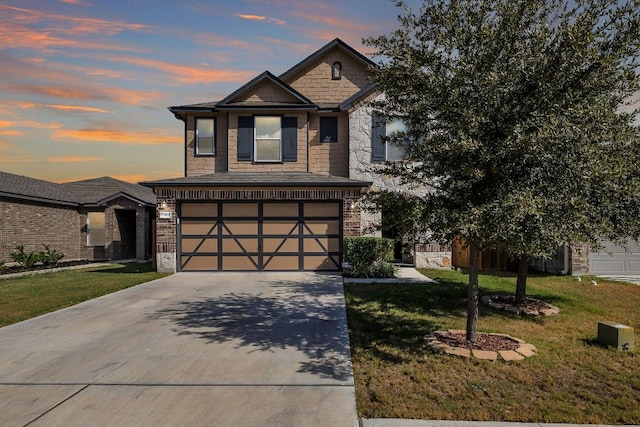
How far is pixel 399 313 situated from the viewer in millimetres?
9070

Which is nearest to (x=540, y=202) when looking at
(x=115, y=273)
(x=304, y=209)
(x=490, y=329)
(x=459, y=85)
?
(x=459, y=85)

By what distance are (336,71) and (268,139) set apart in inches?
193

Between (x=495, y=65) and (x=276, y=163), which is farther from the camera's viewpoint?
(x=276, y=163)

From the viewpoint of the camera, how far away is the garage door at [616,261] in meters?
15.6

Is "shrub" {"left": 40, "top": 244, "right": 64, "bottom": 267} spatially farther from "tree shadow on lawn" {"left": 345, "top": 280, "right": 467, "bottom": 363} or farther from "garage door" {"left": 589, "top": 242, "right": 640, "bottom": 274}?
"garage door" {"left": 589, "top": 242, "right": 640, "bottom": 274}

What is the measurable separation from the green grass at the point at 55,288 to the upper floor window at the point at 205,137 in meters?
5.42

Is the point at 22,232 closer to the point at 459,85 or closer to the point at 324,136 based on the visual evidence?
the point at 324,136

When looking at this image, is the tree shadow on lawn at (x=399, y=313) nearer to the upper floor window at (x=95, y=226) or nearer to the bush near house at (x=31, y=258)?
the bush near house at (x=31, y=258)

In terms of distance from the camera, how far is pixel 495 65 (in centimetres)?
588

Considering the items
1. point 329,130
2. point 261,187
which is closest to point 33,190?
point 261,187

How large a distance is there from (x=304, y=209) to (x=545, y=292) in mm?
8462

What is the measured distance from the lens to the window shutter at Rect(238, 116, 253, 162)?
57.4ft

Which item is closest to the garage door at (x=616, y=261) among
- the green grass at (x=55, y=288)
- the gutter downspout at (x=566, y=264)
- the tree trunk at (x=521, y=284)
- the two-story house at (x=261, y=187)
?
the gutter downspout at (x=566, y=264)

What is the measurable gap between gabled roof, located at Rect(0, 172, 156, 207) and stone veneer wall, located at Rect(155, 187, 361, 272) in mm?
7969
